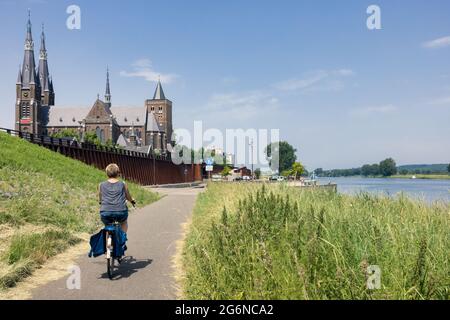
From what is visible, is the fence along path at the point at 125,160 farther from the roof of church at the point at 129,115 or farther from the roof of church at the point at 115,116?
the roof of church at the point at 129,115

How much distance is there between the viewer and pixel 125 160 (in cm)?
5472

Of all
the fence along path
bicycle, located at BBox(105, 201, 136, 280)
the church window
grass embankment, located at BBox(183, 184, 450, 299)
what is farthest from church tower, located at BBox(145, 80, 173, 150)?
grass embankment, located at BBox(183, 184, 450, 299)

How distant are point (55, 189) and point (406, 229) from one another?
1358 cm

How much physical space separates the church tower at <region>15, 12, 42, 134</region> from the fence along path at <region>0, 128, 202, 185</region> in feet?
149

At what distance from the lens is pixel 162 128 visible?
13888 centimetres

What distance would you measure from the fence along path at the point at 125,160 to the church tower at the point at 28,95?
149ft

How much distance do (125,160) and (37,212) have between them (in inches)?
1764

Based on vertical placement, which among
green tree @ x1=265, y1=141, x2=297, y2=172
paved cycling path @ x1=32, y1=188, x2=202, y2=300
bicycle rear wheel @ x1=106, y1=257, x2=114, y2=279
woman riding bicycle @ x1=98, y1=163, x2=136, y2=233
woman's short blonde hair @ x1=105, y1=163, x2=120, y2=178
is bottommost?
paved cycling path @ x1=32, y1=188, x2=202, y2=300

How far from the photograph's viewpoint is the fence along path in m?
37.0

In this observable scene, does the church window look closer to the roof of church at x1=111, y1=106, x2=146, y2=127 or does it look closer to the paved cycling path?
the roof of church at x1=111, y1=106, x2=146, y2=127

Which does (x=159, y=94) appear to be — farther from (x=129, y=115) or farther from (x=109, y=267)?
(x=109, y=267)

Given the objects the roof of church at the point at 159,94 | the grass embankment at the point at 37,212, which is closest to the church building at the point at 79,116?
the roof of church at the point at 159,94

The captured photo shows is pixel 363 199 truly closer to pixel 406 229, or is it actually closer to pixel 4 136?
pixel 406 229
